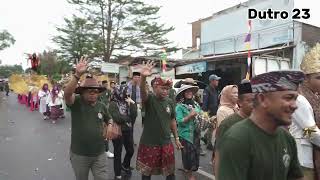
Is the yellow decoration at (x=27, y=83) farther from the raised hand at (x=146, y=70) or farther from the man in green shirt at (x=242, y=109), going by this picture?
the man in green shirt at (x=242, y=109)

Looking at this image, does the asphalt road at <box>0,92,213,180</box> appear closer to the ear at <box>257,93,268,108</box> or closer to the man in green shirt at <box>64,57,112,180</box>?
the man in green shirt at <box>64,57,112,180</box>

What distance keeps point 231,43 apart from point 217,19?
3076 millimetres

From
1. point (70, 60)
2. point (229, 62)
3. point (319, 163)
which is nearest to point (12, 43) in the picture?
point (70, 60)

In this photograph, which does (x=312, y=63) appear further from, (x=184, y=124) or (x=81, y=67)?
(x=184, y=124)

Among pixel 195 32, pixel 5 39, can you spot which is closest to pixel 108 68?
pixel 195 32

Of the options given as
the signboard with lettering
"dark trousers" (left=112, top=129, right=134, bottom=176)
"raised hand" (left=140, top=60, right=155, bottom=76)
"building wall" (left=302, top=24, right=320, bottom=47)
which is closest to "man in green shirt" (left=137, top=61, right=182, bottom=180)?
"raised hand" (left=140, top=60, right=155, bottom=76)

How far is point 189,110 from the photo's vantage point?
21.4ft

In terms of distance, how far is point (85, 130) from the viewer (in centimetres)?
535

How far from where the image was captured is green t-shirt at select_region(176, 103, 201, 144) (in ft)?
21.4

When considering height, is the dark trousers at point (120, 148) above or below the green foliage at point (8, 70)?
below

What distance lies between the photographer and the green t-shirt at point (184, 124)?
21.4ft

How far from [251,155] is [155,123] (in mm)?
3420

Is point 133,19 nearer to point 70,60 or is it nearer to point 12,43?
point 70,60

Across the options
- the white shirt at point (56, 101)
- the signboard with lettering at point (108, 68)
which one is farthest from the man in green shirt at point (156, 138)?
the signboard with lettering at point (108, 68)
